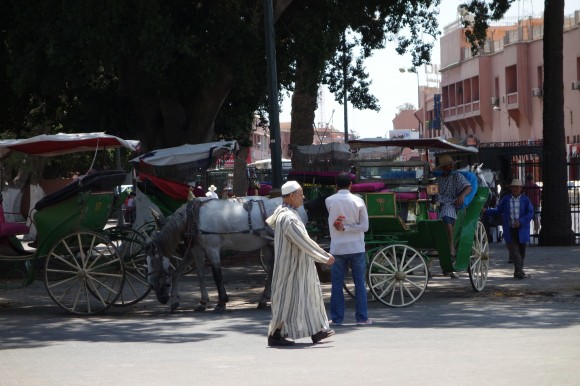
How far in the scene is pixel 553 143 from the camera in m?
27.3

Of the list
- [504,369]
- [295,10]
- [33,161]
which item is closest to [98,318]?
[504,369]

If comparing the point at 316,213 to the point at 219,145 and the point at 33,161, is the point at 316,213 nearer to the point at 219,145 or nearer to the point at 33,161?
the point at 219,145

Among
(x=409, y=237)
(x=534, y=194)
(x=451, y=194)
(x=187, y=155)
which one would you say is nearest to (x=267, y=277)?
(x=409, y=237)

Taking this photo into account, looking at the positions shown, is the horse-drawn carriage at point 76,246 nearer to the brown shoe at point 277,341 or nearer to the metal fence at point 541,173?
the brown shoe at point 277,341

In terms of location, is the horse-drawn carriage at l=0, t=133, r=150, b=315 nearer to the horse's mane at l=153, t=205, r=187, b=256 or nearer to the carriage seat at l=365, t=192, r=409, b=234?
the horse's mane at l=153, t=205, r=187, b=256

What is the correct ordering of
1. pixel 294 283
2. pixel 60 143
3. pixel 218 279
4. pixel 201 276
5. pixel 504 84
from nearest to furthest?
pixel 294 283, pixel 218 279, pixel 201 276, pixel 60 143, pixel 504 84

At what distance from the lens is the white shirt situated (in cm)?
1354

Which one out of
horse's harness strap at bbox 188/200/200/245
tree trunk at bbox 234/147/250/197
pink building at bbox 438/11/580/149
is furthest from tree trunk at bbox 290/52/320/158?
pink building at bbox 438/11/580/149

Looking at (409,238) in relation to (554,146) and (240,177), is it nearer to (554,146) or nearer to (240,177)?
(554,146)

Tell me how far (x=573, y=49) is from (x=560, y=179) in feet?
129

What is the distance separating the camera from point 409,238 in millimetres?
16375

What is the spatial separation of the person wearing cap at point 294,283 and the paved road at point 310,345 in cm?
19

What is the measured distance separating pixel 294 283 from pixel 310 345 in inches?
25.3

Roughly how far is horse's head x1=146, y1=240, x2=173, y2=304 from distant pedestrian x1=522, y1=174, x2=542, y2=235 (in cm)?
1485
